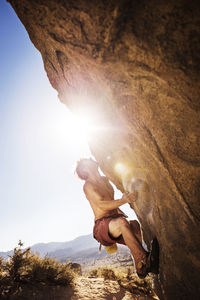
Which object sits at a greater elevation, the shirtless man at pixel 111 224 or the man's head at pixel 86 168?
the man's head at pixel 86 168

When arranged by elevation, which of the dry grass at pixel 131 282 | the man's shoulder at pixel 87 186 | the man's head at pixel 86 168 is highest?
the man's head at pixel 86 168

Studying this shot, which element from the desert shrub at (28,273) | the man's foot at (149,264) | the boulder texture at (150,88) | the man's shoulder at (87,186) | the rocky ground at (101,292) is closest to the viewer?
the boulder texture at (150,88)

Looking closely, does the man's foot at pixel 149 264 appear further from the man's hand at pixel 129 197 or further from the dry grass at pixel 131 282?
the dry grass at pixel 131 282

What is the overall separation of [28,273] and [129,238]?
4179 mm

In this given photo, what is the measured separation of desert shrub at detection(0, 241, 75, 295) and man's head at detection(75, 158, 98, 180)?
337 cm

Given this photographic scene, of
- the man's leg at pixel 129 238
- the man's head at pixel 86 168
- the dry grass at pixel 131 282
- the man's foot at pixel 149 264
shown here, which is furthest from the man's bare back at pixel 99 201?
the dry grass at pixel 131 282

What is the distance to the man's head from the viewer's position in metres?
4.08

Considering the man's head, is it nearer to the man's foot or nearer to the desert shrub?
the man's foot

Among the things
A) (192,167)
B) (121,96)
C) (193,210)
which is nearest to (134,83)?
(121,96)

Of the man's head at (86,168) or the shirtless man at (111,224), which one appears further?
the man's head at (86,168)

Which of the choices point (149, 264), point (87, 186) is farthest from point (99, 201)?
point (149, 264)

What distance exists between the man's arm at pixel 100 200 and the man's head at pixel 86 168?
542 millimetres

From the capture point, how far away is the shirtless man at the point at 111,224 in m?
2.68

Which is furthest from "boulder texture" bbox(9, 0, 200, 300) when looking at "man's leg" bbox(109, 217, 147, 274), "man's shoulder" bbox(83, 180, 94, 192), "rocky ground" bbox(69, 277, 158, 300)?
"rocky ground" bbox(69, 277, 158, 300)
